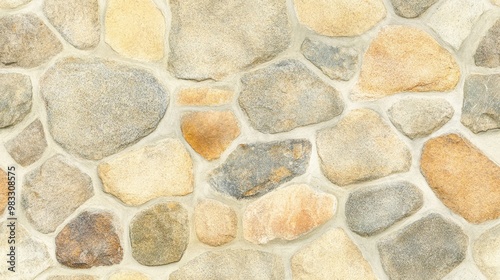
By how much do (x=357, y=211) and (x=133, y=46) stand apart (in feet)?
2.37

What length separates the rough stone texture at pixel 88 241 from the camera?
180 cm

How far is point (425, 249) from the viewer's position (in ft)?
6.05

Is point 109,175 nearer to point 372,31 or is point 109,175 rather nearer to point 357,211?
point 357,211

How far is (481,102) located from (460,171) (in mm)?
188

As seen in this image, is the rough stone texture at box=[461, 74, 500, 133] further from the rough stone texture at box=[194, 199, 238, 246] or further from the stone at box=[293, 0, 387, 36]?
the rough stone texture at box=[194, 199, 238, 246]

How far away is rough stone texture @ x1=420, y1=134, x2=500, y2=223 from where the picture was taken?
1821mm

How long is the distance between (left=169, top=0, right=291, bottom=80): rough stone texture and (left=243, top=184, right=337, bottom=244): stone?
349 millimetres

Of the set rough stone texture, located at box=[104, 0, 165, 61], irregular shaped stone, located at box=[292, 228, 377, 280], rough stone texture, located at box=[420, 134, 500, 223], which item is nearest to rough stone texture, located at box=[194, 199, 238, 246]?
irregular shaped stone, located at box=[292, 228, 377, 280]

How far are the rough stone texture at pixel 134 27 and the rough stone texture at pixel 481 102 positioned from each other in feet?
2.66

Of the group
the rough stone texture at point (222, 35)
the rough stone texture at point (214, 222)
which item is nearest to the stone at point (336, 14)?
the rough stone texture at point (222, 35)

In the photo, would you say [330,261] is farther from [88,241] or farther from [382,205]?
[88,241]

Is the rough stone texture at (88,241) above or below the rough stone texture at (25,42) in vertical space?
below

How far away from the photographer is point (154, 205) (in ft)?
5.95

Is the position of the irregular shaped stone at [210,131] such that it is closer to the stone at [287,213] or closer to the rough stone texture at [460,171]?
the stone at [287,213]
